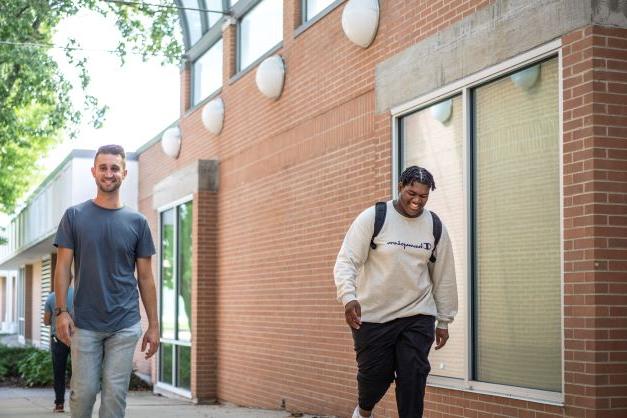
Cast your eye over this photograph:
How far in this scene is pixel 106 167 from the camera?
5910mm

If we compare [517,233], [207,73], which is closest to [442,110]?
[517,233]

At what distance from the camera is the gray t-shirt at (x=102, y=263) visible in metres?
5.84

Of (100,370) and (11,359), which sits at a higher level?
(100,370)

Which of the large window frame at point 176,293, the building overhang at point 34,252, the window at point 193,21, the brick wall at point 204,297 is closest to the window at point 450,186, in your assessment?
the brick wall at point 204,297

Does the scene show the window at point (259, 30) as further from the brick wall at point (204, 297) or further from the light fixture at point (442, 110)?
the light fixture at point (442, 110)

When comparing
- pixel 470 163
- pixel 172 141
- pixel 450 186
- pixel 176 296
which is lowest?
pixel 176 296

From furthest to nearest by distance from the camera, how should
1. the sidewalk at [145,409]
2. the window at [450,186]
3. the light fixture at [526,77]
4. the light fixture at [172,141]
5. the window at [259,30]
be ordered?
the light fixture at [172,141], the window at [259,30], the sidewalk at [145,409], the window at [450,186], the light fixture at [526,77]

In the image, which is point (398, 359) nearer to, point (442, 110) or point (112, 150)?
point (112, 150)

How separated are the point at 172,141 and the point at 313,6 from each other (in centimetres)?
597

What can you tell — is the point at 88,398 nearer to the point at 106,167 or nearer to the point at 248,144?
the point at 106,167

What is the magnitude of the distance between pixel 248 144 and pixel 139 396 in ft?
16.1

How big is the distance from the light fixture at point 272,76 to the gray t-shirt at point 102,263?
20.4 feet

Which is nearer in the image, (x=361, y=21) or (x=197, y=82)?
(x=361, y=21)

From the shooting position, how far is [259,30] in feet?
44.1
